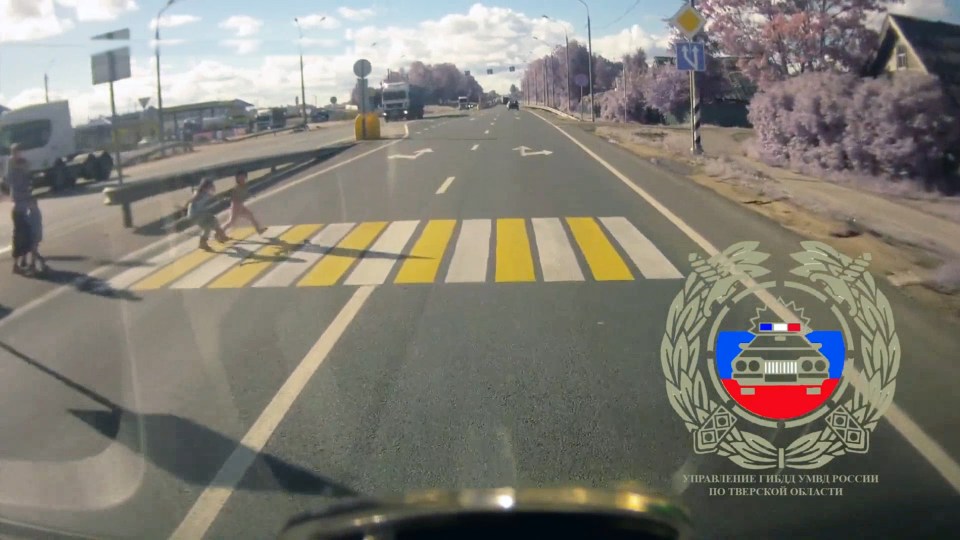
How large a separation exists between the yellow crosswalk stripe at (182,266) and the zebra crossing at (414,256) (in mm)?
14

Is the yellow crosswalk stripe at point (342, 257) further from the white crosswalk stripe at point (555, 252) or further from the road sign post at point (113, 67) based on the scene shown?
the road sign post at point (113, 67)

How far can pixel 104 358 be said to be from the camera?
8.49m

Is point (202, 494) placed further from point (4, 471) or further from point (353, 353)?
point (353, 353)

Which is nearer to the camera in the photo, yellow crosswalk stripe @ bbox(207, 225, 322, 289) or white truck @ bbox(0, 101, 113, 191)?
yellow crosswalk stripe @ bbox(207, 225, 322, 289)

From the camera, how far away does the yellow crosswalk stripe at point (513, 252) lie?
11.0 m

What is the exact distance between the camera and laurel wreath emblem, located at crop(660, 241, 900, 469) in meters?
5.70

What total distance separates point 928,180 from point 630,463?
62.0ft

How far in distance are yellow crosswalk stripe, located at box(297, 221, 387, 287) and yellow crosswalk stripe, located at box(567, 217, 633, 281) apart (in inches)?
119

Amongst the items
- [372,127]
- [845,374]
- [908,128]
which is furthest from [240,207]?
[372,127]

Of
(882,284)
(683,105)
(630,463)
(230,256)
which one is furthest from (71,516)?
(683,105)

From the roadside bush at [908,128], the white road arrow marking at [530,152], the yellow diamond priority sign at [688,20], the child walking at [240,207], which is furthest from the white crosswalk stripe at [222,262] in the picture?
the white road arrow marking at [530,152]

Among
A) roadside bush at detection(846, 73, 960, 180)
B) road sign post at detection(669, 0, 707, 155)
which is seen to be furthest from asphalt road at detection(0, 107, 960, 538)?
road sign post at detection(669, 0, 707, 155)

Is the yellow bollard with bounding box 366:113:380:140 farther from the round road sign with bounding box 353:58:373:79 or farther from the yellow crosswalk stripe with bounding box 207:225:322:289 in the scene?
the yellow crosswalk stripe with bounding box 207:225:322:289

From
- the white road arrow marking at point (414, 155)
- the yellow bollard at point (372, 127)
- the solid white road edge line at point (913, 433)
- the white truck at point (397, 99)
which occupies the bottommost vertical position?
the solid white road edge line at point (913, 433)
